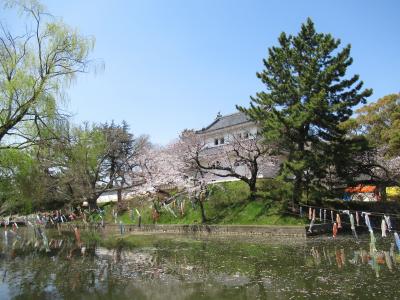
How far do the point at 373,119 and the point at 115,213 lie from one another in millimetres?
26218

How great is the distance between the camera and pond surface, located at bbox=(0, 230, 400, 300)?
10.9 metres

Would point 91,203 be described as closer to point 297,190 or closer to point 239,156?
point 239,156

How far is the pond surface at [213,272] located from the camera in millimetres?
10922

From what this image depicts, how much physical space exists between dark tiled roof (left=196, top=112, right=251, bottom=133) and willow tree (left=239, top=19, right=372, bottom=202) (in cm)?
1445

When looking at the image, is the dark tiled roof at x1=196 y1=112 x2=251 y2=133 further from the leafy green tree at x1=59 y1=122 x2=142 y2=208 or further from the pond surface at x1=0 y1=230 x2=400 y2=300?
the pond surface at x1=0 y1=230 x2=400 y2=300

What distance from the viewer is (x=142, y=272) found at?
1433cm

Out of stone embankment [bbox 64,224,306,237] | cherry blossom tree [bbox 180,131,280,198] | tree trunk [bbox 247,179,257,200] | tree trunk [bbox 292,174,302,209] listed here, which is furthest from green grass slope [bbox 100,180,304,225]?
stone embankment [bbox 64,224,306,237]

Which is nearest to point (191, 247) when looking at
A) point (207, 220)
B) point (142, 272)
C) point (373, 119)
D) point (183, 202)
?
point (142, 272)

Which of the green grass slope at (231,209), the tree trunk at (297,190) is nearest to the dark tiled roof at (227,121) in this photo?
the green grass slope at (231,209)

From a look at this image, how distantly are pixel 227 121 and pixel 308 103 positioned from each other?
69.4ft

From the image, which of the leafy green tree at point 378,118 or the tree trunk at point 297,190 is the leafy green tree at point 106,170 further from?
the leafy green tree at point 378,118

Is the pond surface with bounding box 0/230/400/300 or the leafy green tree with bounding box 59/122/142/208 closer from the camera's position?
the pond surface with bounding box 0/230/400/300

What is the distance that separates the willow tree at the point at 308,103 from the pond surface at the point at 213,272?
20.2 ft

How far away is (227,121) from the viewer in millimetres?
46156
